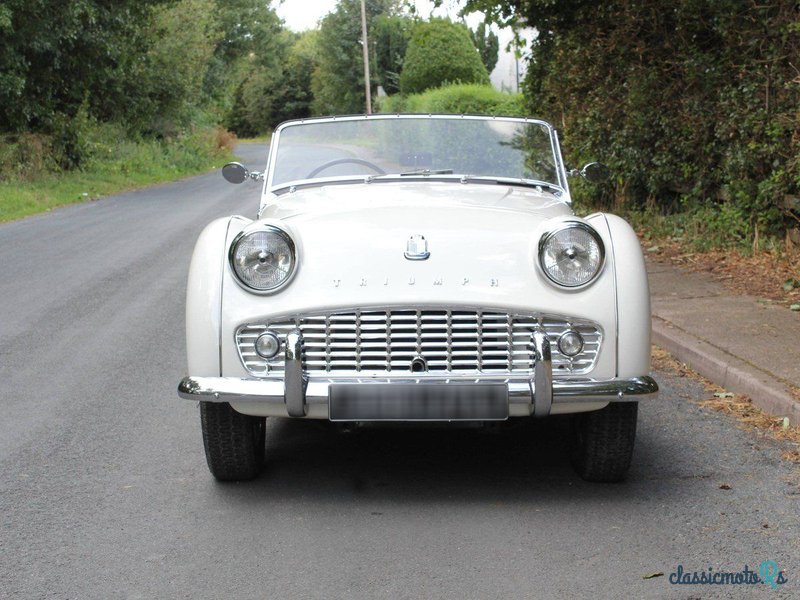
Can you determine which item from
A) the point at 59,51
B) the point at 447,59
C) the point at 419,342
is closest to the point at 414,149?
the point at 419,342

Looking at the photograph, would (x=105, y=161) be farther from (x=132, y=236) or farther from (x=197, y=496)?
(x=197, y=496)

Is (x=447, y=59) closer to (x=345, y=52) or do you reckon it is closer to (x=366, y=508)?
(x=345, y=52)

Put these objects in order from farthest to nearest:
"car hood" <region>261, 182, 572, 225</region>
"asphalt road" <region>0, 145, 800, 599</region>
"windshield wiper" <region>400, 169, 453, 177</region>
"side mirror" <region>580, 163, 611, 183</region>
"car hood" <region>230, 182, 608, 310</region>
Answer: "side mirror" <region>580, 163, 611, 183</region> < "windshield wiper" <region>400, 169, 453, 177</region> < "car hood" <region>261, 182, 572, 225</region> < "car hood" <region>230, 182, 608, 310</region> < "asphalt road" <region>0, 145, 800, 599</region>

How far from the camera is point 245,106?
8319 centimetres

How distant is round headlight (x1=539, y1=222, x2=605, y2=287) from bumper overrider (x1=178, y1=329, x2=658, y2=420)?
0.27 metres

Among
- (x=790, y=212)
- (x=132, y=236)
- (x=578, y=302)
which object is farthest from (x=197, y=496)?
(x=132, y=236)

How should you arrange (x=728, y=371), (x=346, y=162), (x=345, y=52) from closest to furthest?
(x=346, y=162) → (x=728, y=371) → (x=345, y=52)

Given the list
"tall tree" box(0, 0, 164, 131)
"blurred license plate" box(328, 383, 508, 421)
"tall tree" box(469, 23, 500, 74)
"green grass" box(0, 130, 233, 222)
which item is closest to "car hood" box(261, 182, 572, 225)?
"blurred license plate" box(328, 383, 508, 421)

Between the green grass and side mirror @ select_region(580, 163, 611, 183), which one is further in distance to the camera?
the green grass

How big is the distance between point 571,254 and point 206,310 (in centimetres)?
143

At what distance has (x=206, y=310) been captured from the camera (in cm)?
425

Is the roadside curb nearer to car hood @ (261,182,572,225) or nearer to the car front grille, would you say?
car hood @ (261,182,572,225)

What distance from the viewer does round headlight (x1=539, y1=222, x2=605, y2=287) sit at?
4195mm

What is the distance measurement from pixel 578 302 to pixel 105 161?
27.3 meters
